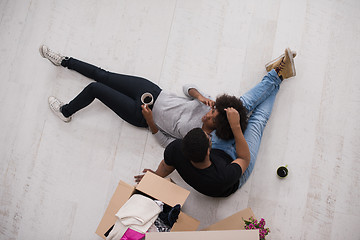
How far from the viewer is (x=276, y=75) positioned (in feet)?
6.21

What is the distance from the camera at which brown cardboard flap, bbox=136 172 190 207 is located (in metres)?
1.53

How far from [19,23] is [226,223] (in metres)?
2.06

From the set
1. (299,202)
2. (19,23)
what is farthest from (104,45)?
(299,202)

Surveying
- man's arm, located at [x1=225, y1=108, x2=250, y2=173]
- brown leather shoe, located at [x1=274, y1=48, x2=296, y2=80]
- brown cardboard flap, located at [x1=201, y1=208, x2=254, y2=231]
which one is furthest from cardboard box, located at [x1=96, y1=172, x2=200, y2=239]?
brown leather shoe, located at [x1=274, y1=48, x2=296, y2=80]

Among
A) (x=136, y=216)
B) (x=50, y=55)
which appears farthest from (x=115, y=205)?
(x=50, y=55)

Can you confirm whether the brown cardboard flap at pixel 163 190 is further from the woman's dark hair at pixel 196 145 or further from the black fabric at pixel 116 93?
the black fabric at pixel 116 93

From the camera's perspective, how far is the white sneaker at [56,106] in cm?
206

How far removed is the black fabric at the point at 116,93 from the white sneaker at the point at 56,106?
0.03 meters

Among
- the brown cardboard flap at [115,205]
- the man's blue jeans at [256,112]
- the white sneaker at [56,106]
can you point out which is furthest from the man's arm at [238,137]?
the white sneaker at [56,106]

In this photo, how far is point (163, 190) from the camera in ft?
5.10

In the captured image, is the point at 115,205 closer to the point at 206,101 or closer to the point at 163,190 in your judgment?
the point at 163,190

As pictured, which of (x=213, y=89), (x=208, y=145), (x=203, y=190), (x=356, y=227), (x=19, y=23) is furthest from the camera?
(x=19, y=23)

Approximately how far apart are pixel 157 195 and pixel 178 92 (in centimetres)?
80

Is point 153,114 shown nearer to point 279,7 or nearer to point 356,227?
point 279,7
